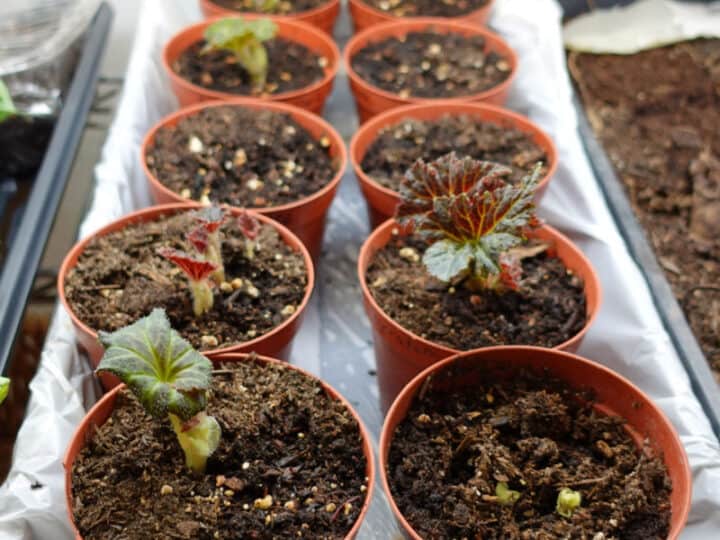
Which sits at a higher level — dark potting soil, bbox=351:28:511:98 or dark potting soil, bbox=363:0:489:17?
dark potting soil, bbox=363:0:489:17

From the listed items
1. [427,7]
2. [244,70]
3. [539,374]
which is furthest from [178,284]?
[427,7]

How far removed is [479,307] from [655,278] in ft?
1.67

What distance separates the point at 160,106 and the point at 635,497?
63.2 inches

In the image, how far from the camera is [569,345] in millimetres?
1424

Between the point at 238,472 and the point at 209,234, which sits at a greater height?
the point at 209,234

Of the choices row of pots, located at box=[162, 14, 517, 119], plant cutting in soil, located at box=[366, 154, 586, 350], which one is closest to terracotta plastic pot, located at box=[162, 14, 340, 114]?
row of pots, located at box=[162, 14, 517, 119]

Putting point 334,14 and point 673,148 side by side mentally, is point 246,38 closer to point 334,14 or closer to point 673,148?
point 334,14

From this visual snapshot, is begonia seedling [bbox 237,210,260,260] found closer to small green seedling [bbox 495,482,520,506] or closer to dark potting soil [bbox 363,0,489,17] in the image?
small green seedling [bbox 495,482,520,506]

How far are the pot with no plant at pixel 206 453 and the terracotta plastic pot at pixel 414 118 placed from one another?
1.91 feet

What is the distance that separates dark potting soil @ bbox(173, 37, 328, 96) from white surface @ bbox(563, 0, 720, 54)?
0.98m

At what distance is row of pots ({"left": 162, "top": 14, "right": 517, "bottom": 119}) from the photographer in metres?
2.06

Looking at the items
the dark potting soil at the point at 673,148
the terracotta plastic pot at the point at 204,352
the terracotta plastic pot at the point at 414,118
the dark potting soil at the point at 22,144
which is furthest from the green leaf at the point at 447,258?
the dark potting soil at the point at 22,144

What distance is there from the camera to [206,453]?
1.16 meters

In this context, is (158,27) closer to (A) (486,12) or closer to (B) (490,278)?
(A) (486,12)
